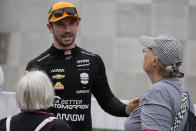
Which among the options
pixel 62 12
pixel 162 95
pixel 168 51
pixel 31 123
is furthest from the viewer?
pixel 62 12

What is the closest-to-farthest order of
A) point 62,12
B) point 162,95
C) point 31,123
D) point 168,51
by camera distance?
point 31,123 < point 162,95 < point 168,51 < point 62,12

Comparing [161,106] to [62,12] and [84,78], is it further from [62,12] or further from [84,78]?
[62,12]

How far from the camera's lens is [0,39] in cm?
758

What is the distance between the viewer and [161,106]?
230cm

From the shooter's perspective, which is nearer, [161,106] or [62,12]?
[161,106]

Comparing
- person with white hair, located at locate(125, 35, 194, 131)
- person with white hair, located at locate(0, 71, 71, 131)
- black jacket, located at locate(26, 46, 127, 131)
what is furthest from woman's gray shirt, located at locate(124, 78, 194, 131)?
black jacket, located at locate(26, 46, 127, 131)

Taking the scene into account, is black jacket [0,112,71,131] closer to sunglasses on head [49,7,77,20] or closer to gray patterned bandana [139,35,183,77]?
gray patterned bandana [139,35,183,77]

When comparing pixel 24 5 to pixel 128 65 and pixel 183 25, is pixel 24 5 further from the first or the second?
pixel 183 25

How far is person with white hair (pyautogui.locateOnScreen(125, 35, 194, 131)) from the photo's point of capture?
230 cm

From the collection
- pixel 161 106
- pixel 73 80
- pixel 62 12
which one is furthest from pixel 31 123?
pixel 62 12

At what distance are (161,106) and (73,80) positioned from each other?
40.2 inches

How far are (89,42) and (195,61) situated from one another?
215cm

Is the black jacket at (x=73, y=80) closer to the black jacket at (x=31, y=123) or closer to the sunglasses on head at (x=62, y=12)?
the sunglasses on head at (x=62, y=12)

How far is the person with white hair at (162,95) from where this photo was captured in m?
2.30
